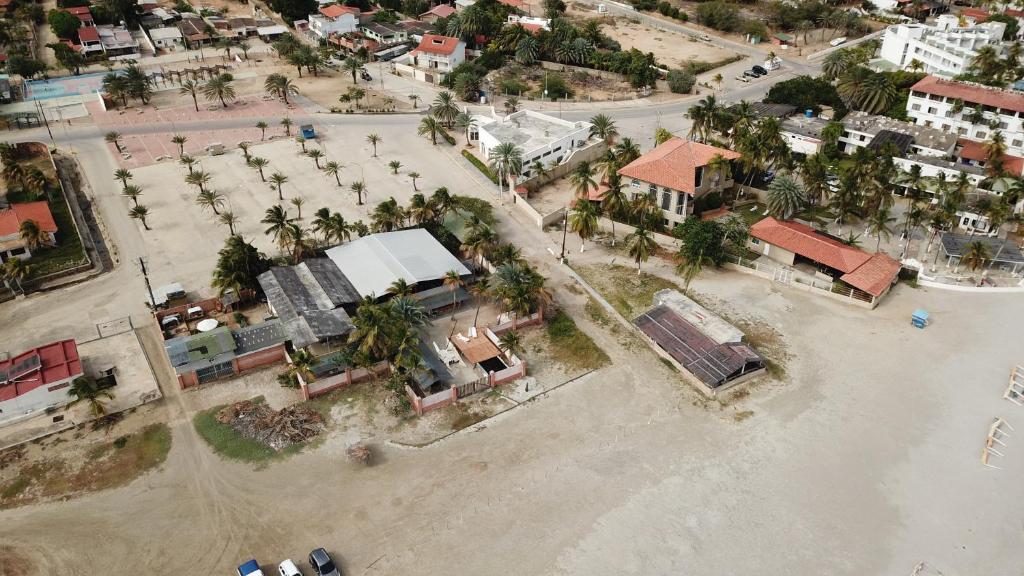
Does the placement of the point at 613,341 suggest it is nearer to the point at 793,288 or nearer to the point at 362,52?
the point at 793,288

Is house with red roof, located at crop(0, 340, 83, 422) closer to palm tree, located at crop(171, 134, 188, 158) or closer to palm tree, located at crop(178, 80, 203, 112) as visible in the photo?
palm tree, located at crop(171, 134, 188, 158)

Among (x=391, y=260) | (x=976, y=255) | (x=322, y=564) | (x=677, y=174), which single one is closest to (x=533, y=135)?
(x=677, y=174)

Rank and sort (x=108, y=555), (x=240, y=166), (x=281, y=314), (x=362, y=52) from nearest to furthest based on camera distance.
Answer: (x=108, y=555), (x=281, y=314), (x=240, y=166), (x=362, y=52)

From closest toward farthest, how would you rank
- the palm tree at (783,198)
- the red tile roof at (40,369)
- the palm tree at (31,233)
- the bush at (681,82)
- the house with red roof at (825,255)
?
1. the red tile roof at (40,369)
2. the house with red roof at (825,255)
3. the palm tree at (31,233)
4. the palm tree at (783,198)
5. the bush at (681,82)

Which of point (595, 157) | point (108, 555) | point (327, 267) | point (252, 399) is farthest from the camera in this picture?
point (595, 157)

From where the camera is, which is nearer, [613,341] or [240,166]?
[613,341]

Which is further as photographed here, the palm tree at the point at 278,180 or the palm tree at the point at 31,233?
the palm tree at the point at 278,180

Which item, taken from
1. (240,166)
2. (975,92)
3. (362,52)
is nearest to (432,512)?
(240,166)

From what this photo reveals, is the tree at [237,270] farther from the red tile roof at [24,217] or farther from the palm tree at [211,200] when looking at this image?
the red tile roof at [24,217]

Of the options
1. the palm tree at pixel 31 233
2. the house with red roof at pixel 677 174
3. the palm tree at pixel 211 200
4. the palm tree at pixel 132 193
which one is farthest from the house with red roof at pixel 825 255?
the palm tree at pixel 31 233
